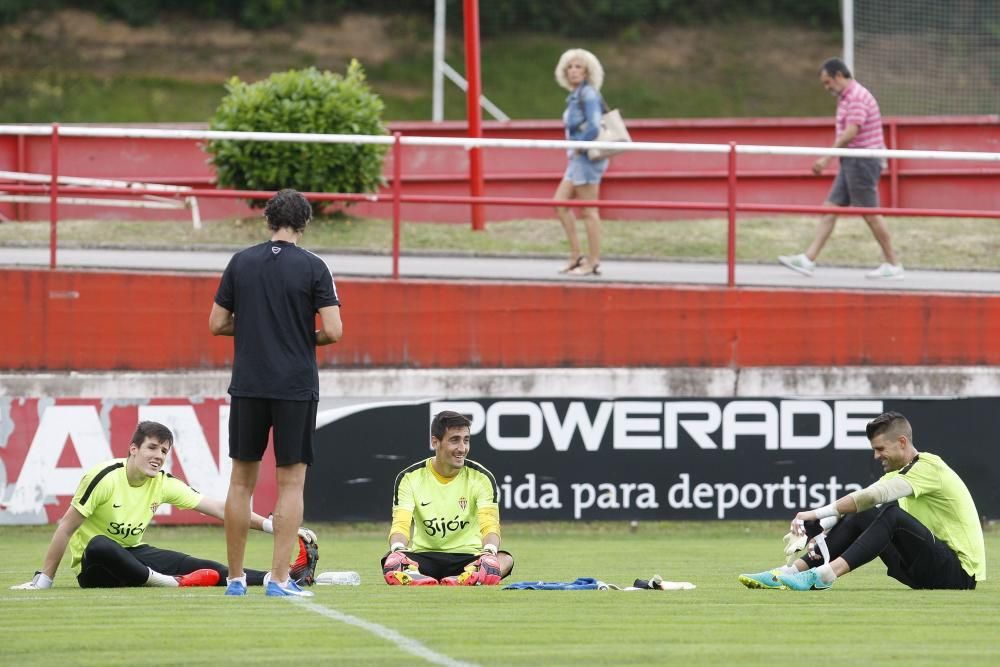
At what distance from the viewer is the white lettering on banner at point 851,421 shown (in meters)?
13.9

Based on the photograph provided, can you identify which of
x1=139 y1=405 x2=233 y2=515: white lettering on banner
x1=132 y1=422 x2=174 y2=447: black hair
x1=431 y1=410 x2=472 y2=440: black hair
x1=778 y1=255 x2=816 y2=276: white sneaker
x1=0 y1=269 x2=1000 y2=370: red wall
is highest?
x1=778 y1=255 x2=816 y2=276: white sneaker

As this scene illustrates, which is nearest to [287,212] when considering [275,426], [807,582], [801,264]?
[275,426]

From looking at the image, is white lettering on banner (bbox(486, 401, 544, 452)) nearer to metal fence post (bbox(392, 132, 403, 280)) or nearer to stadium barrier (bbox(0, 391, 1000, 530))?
stadium barrier (bbox(0, 391, 1000, 530))

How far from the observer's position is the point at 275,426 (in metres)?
7.85

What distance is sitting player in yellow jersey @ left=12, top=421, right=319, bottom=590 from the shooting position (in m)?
8.95

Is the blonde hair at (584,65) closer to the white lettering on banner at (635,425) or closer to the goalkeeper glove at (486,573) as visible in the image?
the white lettering on banner at (635,425)

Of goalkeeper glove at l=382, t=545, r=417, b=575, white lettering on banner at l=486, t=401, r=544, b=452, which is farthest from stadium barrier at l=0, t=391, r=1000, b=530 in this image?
goalkeeper glove at l=382, t=545, r=417, b=575

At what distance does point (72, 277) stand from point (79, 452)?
1.62 meters

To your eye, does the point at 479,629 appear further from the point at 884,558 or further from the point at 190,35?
the point at 190,35

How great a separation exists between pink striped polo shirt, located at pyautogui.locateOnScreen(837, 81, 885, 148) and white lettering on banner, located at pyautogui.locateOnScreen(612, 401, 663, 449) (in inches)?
132

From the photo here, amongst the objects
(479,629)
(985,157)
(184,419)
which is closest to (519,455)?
(184,419)

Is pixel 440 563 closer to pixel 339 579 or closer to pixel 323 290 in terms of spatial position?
pixel 339 579

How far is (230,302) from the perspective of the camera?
7863mm

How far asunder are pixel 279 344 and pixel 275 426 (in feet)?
1.35
